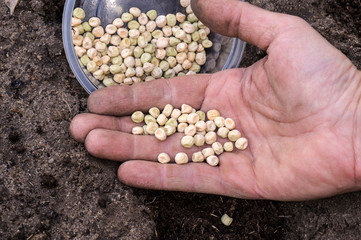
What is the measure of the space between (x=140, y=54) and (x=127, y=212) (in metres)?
0.81

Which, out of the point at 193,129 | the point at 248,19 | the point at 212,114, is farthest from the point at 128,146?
the point at 248,19

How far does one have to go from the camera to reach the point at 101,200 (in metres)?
2.17

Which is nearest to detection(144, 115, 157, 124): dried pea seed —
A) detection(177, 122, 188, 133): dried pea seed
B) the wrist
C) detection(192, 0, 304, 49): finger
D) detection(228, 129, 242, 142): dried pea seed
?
detection(177, 122, 188, 133): dried pea seed

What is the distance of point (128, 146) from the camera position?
2094mm

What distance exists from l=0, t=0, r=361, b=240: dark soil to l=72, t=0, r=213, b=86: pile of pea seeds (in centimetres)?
16

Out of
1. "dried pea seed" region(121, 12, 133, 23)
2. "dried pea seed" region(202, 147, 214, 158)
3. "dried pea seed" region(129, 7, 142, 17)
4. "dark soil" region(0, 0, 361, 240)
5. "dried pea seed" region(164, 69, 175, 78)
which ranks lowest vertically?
"dark soil" region(0, 0, 361, 240)

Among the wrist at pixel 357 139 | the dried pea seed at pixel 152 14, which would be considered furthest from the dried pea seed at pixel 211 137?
the dried pea seed at pixel 152 14

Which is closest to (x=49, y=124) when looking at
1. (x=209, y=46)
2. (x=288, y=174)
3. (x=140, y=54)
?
(x=140, y=54)

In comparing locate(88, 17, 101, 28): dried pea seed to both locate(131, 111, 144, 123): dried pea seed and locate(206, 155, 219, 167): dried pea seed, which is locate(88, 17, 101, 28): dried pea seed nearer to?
locate(131, 111, 144, 123): dried pea seed

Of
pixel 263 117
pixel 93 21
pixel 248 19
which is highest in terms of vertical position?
pixel 248 19

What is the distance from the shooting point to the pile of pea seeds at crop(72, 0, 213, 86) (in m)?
2.41

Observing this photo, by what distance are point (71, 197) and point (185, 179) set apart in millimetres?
547

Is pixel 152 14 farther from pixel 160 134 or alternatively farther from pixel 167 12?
pixel 160 134

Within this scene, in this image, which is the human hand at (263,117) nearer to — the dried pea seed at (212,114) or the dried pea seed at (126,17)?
the dried pea seed at (212,114)
